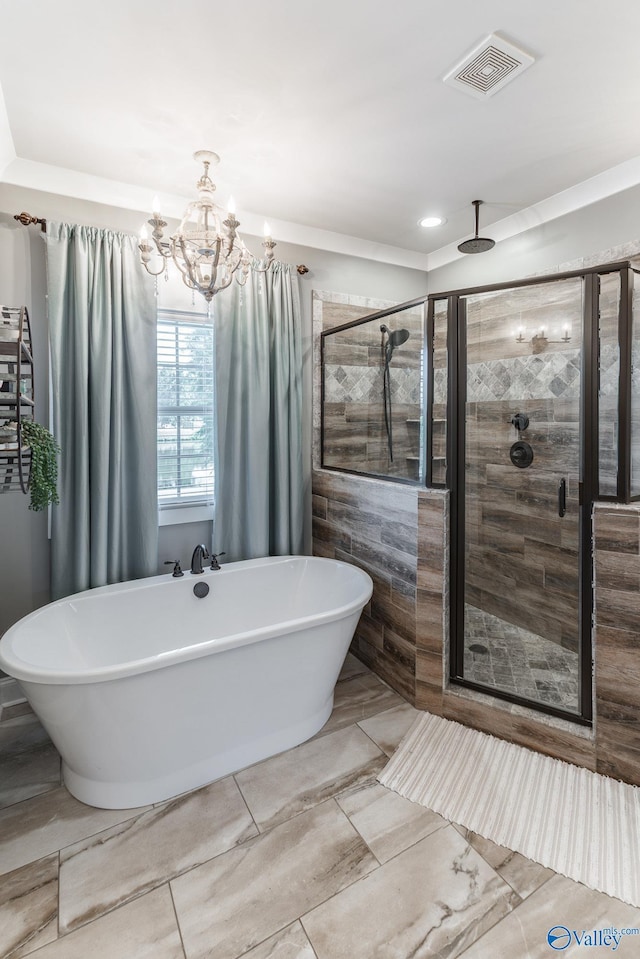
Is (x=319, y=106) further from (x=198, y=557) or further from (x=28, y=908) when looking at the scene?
(x=28, y=908)

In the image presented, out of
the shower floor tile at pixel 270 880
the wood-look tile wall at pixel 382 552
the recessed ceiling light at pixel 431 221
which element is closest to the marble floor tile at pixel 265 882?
the shower floor tile at pixel 270 880

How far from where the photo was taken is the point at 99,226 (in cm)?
244

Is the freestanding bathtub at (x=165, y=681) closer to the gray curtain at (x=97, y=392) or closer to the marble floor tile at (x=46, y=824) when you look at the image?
the marble floor tile at (x=46, y=824)

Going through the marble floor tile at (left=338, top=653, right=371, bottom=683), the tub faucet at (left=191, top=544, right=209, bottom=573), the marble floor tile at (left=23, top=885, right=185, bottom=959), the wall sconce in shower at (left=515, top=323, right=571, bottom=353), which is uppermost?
the wall sconce in shower at (left=515, top=323, right=571, bottom=353)

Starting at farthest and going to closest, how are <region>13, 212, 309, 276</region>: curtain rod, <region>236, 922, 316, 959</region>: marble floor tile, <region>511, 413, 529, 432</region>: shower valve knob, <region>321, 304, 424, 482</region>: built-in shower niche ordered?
<region>321, 304, 424, 482</region>: built-in shower niche < <region>511, 413, 529, 432</region>: shower valve knob < <region>13, 212, 309, 276</region>: curtain rod < <region>236, 922, 316, 959</region>: marble floor tile

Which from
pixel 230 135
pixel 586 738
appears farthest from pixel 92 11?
pixel 586 738

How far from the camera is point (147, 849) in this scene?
1581 millimetres

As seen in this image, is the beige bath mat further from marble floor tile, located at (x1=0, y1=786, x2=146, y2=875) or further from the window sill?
the window sill

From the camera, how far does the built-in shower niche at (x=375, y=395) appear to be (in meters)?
2.48

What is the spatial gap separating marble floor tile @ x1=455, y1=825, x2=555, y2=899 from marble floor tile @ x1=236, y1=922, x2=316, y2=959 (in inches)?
24.6

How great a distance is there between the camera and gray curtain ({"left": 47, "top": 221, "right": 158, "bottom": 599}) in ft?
7.56

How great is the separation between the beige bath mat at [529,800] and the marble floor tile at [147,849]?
0.62 metres

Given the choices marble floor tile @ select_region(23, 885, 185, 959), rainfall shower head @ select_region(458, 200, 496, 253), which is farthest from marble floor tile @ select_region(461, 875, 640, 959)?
rainfall shower head @ select_region(458, 200, 496, 253)

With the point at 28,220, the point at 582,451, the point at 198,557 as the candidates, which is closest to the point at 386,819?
the point at 198,557
